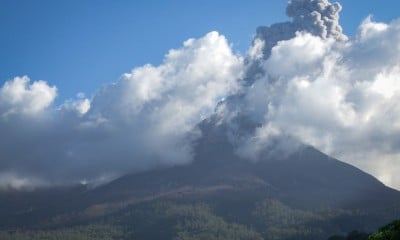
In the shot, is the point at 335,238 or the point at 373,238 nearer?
the point at 373,238

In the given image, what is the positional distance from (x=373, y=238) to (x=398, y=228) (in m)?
2.62

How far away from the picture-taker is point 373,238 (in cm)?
5803

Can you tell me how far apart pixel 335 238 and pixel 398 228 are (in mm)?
102910

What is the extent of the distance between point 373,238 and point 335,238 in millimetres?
102683

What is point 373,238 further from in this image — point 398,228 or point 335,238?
point 335,238

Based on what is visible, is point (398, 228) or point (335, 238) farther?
point (335, 238)

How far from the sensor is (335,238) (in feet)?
515

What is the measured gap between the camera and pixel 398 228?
189 feet

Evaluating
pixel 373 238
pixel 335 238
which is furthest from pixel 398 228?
pixel 335 238
